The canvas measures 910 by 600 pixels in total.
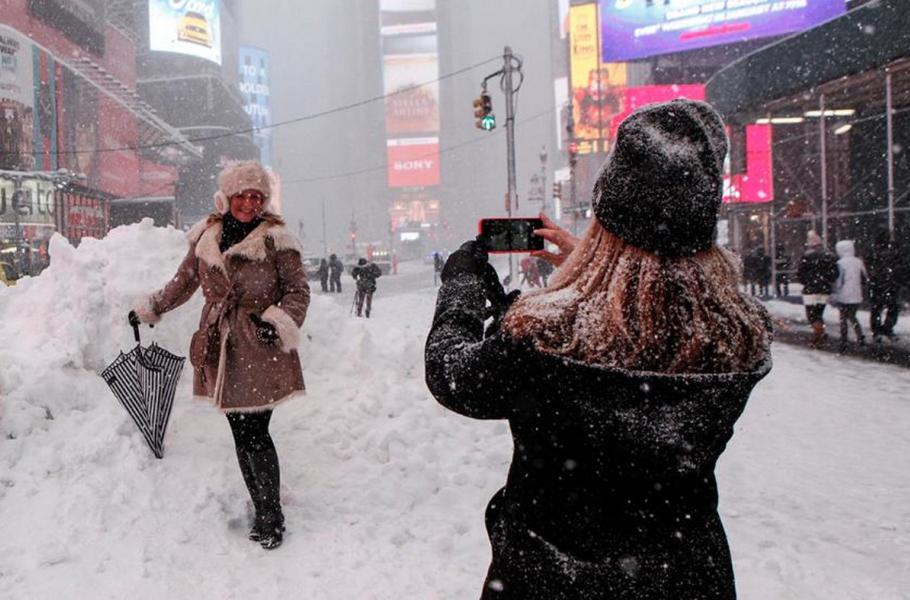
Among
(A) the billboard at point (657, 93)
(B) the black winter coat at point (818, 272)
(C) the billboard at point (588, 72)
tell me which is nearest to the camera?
(B) the black winter coat at point (818, 272)

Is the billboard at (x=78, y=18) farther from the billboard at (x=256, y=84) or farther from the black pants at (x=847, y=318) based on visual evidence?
the billboard at (x=256, y=84)

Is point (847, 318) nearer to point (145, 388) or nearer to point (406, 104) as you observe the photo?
point (145, 388)

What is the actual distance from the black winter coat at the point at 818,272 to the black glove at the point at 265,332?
11567mm

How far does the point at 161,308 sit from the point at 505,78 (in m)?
18.4

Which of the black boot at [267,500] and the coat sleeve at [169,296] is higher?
the coat sleeve at [169,296]

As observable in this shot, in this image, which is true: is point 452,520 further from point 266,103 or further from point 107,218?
point 266,103

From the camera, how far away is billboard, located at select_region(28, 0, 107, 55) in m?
43.1

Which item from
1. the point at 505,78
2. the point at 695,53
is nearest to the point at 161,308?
the point at 505,78

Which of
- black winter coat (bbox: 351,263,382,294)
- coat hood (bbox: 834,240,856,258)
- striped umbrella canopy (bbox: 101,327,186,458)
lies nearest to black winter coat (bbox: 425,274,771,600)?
striped umbrella canopy (bbox: 101,327,186,458)

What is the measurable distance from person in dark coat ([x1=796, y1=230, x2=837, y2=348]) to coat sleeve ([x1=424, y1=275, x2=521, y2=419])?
41.5 feet

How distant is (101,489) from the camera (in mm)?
4230

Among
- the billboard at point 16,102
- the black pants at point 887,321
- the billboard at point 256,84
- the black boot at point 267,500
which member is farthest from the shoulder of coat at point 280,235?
the billboard at point 256,84

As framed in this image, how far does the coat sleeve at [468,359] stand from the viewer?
143 cm

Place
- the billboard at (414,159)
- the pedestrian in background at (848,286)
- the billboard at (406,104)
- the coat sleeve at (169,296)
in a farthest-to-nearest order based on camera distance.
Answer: the billboard at (414,159) → the billboard at (406,104) → the pedestrian in background at (848,286) → the coat sleeve at (169,296)
